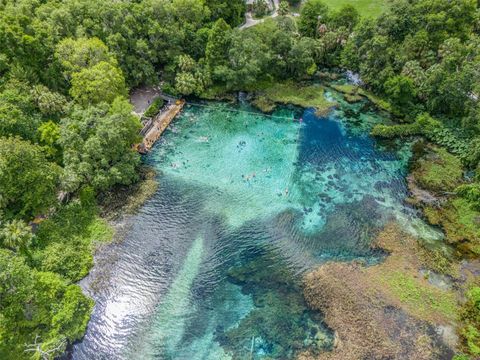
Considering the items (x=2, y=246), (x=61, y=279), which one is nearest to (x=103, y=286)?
(x=61, y=279)

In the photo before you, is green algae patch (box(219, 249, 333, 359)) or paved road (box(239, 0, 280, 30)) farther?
paved road (box(239, 0, 280, 30))

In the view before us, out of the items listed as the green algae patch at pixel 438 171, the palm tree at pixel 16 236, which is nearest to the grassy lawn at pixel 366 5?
the green algae patch at pixel 438 171

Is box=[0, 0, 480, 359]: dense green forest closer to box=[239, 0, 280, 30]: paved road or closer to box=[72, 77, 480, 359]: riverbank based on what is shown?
box=[239, 0, 280, 30]: paved road

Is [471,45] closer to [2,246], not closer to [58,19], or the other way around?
[58,19]

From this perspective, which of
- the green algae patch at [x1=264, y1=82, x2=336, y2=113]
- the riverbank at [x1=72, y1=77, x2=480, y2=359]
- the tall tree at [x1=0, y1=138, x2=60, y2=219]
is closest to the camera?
the riverbank at [x1=72, y1=77, x2=480, y2=359]

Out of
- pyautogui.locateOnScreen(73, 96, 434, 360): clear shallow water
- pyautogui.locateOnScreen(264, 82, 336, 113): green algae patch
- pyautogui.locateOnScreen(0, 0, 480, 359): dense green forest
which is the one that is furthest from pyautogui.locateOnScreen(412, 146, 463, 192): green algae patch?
pyautogui.locateOnScreen(264, 82, 336, 113): green algae patch

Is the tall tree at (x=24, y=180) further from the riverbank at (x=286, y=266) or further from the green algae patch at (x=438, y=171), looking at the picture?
the green algae patch at (x=438, y=171)
